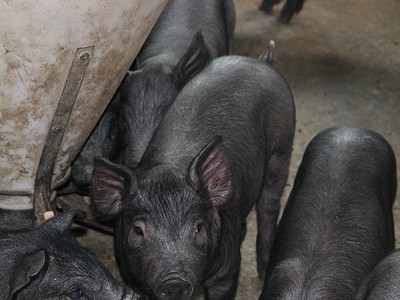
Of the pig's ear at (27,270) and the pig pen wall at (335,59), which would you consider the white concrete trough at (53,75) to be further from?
the pig pen wall at (335,59)

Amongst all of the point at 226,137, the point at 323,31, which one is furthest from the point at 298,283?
the point at 323,31

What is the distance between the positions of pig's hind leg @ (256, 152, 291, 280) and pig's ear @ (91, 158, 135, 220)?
50.1 inches

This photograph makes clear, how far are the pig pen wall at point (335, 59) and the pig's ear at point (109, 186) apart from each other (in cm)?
155

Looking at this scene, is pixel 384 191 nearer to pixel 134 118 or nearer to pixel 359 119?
pixel 134 118

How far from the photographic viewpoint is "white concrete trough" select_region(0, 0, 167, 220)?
165 inches

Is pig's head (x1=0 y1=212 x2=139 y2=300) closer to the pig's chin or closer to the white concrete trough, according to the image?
the pig's chin

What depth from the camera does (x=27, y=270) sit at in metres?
3.72

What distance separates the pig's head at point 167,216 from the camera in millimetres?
4164

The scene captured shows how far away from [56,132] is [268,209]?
1555mm

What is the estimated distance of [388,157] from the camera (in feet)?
17.5

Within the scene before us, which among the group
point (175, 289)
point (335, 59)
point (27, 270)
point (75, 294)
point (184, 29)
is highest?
→ point (27, 270)

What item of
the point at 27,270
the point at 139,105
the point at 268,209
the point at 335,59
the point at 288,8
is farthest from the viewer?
the point at 288,8

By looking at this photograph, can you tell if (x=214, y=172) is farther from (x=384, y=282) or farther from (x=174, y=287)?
(x=384, y=282)

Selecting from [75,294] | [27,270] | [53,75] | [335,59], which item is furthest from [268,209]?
[335,59]
